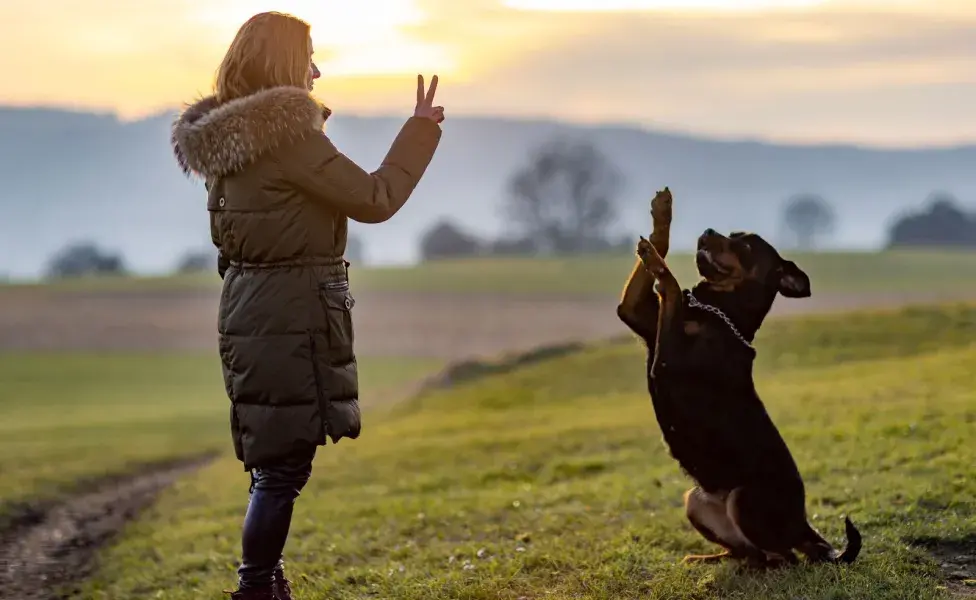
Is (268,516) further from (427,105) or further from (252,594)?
(427,105)

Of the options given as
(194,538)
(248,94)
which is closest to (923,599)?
(248,94)

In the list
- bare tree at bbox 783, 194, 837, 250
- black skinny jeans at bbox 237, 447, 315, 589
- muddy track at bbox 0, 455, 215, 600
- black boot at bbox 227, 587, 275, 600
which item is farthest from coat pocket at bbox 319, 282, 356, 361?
bare tree at bbox 783, 194, 837, 250

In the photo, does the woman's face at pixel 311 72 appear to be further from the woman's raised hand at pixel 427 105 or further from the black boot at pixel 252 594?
the black boot at pixel 252 594

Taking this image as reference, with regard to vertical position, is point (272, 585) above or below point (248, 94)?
below

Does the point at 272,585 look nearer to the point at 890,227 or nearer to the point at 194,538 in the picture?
the point at 194,538

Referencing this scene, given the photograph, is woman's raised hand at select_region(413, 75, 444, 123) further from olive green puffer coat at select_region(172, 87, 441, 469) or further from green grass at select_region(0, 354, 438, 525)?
green grass at select_region(0, 354, 438, 525)

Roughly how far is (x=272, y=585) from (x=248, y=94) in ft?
7.22

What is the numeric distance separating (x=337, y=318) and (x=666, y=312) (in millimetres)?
1615

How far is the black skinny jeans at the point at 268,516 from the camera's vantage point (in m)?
4.75

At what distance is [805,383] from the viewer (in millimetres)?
17250

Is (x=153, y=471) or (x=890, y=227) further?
(x=890, y=227)

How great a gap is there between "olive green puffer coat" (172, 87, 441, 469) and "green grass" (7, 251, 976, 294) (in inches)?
1732

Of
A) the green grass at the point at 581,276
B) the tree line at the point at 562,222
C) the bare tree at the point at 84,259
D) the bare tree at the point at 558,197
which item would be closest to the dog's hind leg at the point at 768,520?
the green grass at the point at 581,276

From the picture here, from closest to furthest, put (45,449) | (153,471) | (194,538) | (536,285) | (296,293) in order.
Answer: (296,293) < (194,538) < (153,471) < (45,449) < (536,285)
